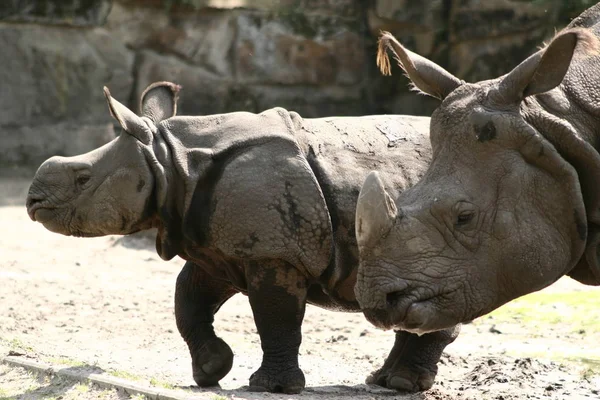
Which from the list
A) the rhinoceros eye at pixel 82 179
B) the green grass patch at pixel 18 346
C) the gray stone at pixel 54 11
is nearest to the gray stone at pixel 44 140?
the gray stone at pixel 54 11

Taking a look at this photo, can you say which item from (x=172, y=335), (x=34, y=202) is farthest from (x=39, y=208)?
(x=172, y=335)

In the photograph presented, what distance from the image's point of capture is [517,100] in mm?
4891

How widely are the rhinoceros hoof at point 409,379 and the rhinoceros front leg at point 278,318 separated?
2.19 ft

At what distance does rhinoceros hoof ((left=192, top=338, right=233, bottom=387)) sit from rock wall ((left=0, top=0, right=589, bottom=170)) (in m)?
6.37

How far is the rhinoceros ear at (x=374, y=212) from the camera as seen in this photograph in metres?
4.70

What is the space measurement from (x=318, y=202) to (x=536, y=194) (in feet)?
6.77

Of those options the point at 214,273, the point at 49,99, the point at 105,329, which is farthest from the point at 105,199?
the point at 49,99

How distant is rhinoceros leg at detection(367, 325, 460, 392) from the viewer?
7.20 m

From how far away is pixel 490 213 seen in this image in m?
4.83

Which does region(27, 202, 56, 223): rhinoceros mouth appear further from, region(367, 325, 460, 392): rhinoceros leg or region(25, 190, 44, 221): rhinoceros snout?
region(367, 325, 460, 392): rhinoceros leg

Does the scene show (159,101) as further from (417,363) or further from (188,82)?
(188,82)

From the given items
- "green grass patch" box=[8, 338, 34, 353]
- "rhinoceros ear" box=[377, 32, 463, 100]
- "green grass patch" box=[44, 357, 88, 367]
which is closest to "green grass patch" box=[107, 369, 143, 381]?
"green grass patch" box=[44, 357, 88, 367]

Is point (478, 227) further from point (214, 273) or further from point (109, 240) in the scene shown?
point (109, 240)

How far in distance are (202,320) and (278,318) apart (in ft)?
2.29
